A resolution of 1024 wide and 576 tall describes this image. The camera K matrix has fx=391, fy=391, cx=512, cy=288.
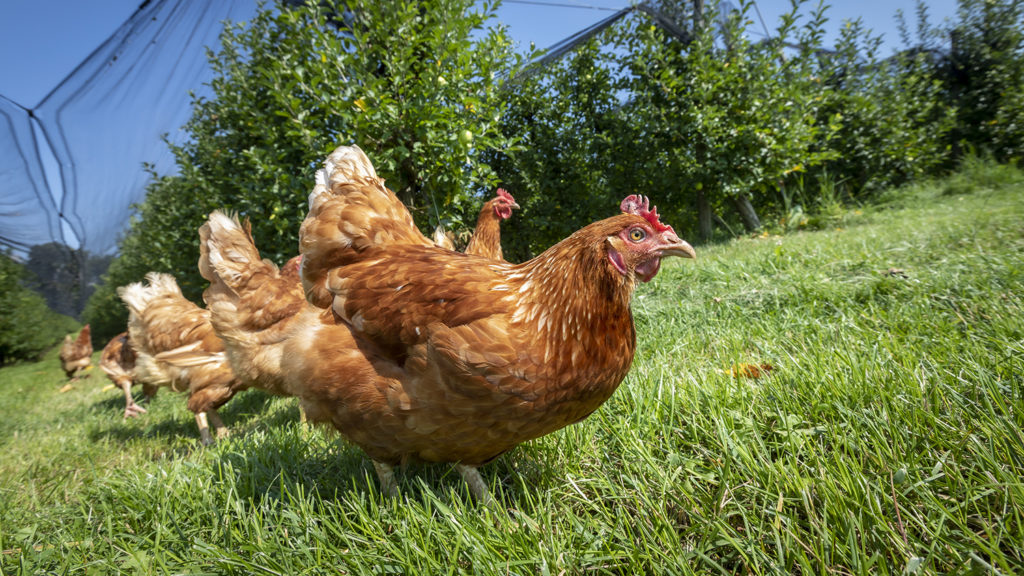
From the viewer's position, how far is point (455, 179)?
163 inches

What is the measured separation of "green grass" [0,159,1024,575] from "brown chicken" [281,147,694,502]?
0.22m

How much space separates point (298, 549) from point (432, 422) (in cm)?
54

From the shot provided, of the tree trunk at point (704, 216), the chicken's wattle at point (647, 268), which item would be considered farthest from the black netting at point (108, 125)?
the tree trunk at point (704, 216)

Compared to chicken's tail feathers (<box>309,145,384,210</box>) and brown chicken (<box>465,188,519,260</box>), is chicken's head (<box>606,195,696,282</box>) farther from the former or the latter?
brown chicken (<box>465,188,519,260</box>)

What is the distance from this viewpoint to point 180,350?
3.36m

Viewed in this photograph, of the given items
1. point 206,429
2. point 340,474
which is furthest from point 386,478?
point 206,429

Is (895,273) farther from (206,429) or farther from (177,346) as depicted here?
(177,346)

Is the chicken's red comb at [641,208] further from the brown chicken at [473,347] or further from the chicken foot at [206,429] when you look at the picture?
the chicken foot at [206,429]

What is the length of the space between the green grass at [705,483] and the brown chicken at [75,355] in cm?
730

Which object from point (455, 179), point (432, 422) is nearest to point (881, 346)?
point (432, 422)

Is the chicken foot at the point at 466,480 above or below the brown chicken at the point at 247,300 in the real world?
below

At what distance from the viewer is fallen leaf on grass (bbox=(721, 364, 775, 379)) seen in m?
1.76

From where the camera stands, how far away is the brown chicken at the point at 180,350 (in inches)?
124

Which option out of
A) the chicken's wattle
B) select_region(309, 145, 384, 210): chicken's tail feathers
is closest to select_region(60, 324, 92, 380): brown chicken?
select_region(309, 145, 384, 210): chicken's tail feathers
